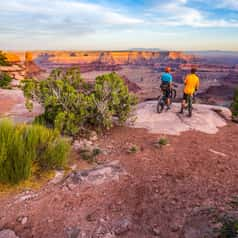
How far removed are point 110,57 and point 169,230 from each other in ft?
451

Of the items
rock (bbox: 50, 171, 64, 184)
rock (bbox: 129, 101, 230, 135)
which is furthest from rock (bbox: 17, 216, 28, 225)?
rock (bbox: 129, 101, 230, 135)

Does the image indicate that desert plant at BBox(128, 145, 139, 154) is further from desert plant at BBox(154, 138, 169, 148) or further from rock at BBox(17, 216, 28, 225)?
rock at BBox(17, 216, 28, 225)

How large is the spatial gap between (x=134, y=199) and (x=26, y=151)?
6.69ft

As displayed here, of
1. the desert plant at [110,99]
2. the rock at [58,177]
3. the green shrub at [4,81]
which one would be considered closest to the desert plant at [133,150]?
the desert plant at [110,99]

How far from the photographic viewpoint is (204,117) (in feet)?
31.2

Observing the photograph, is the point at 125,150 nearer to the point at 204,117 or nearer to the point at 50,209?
the point at 50,209

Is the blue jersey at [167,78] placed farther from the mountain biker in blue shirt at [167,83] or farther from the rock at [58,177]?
the rock at [58,177]

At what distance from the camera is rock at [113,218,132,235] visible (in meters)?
3.45

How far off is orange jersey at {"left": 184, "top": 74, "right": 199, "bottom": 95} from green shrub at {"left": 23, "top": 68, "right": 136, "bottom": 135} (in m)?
2.39

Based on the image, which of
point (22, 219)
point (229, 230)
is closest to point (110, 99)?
point (22, 219)

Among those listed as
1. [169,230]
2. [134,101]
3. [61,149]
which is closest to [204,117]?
[134,101]

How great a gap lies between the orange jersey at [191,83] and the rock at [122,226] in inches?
262

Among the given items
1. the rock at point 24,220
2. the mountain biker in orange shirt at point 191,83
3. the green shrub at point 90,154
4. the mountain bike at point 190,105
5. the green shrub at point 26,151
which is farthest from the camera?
the mountain bike at point 190,105

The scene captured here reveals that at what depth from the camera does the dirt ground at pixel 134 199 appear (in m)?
3.52
